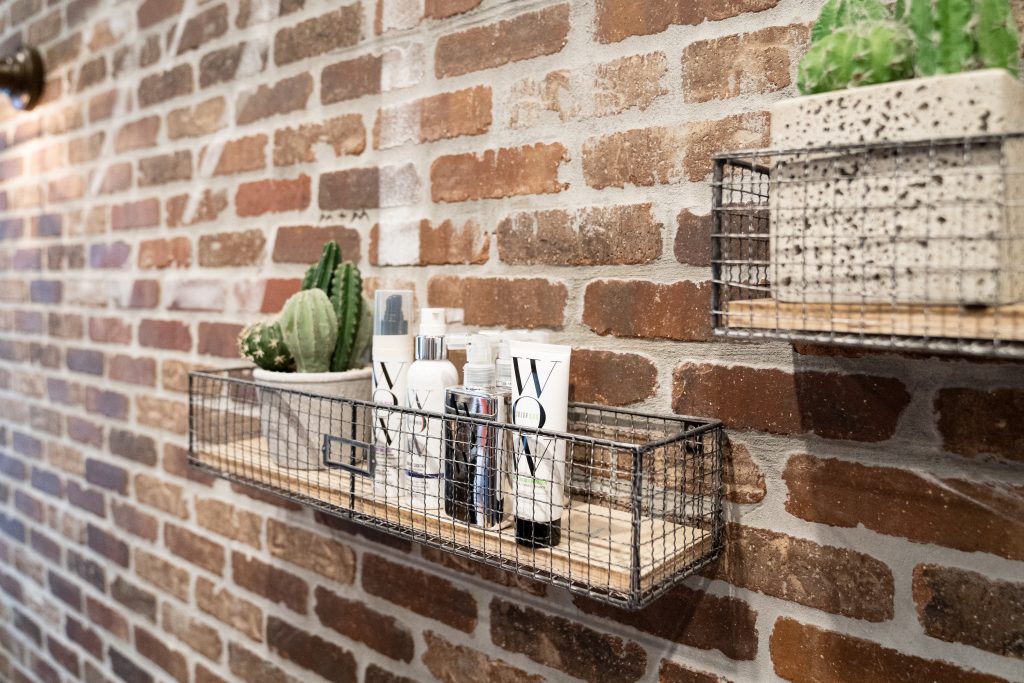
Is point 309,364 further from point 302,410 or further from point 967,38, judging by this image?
point 967,38

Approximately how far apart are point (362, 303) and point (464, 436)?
30 cm

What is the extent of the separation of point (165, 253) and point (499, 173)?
764mm

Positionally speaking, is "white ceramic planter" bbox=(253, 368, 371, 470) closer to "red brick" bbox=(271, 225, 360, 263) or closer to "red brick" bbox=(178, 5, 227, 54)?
"red brick" bbox=(271, 225, 360, 263)

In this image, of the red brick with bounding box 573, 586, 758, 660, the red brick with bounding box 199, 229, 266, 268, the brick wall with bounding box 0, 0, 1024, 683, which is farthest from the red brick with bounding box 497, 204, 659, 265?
the red brick with bounding box 199, 229, 266, 268

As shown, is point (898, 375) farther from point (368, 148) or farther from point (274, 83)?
point (274, 83)

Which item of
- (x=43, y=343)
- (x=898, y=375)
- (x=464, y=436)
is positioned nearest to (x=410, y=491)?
(x=464, y=436)

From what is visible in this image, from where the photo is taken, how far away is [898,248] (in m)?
0.45

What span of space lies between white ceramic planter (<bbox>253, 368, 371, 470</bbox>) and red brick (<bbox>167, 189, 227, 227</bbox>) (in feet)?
1.57

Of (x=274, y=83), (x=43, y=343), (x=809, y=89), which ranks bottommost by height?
(x=43, y=343)

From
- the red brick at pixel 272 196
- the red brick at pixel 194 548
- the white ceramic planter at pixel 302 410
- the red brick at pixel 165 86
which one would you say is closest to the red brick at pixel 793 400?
the white ceramic planter at pixel 302 410

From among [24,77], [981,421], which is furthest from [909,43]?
[24,77]

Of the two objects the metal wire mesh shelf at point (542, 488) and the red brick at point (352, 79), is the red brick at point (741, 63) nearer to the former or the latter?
the metal wire mesh shelf at point (542, 488)

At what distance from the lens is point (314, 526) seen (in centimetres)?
110

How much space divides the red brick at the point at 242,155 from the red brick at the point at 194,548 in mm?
616
